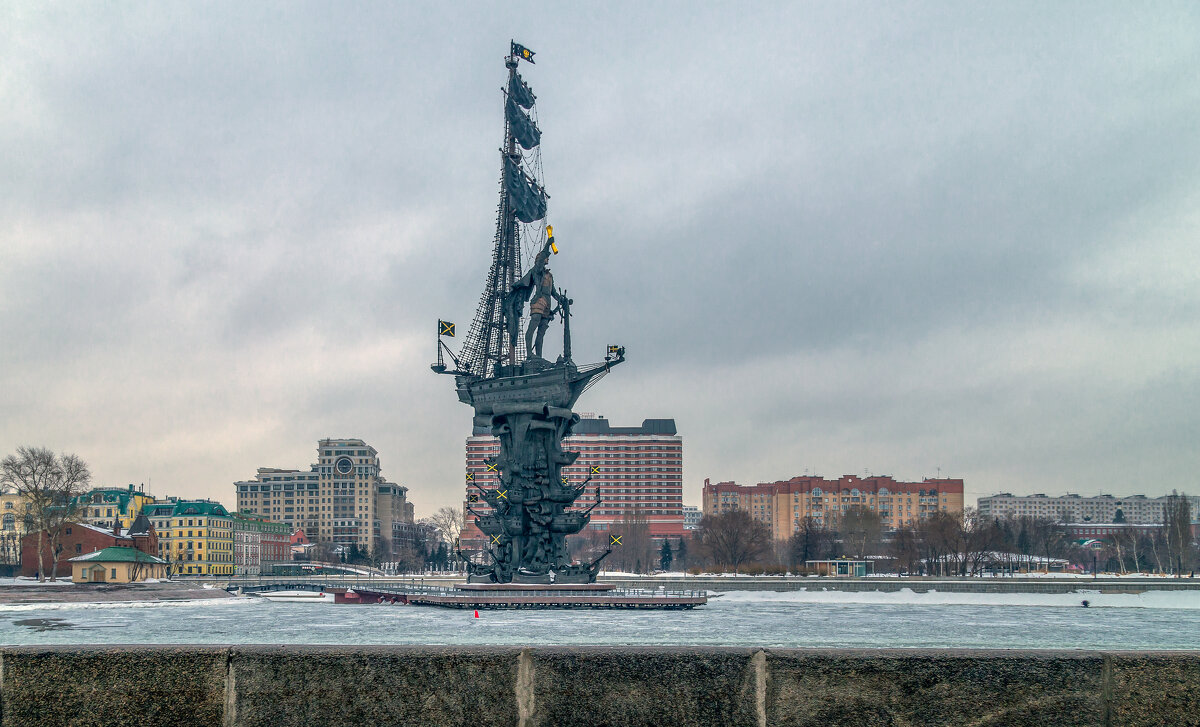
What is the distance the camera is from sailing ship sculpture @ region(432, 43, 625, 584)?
283 feet

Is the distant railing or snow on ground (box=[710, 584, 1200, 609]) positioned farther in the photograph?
snow on ground (box=[710, 584, 1200, 609])

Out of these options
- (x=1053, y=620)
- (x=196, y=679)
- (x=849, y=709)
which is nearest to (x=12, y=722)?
(x=196, y=679)

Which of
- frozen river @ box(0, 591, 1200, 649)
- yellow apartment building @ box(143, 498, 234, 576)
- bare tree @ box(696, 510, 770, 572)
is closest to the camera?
frozen river @ box(0, 591, 1200, 649)

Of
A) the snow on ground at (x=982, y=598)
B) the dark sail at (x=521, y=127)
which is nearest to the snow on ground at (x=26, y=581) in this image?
the dark sail at (x=521, y=127)

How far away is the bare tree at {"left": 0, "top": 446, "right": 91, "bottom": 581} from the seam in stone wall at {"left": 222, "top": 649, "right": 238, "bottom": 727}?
123m

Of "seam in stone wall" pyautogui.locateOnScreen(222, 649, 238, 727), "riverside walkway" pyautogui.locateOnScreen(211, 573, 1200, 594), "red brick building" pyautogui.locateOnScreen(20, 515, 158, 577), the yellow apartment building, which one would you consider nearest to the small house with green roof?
"red brick building" pyautogui.locateOnScreen(20, 515, 158, 577)

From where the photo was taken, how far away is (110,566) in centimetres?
12388

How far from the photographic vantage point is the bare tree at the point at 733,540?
159 metres

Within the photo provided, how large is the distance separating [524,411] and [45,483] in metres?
65.0

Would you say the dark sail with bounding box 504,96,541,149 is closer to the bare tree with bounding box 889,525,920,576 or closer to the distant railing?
the distant railing

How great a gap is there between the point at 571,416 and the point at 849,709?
3221 inches

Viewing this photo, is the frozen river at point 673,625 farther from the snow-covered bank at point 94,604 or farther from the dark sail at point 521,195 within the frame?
the dark sail at point 521,195

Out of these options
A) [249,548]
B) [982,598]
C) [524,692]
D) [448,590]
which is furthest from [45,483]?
[524,692]

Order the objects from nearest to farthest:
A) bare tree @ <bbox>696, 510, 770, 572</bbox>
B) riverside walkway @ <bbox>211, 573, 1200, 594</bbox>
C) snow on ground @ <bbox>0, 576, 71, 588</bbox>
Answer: snow on ground @ <bbox>0, 576, 71, 588</bbox>, riverside walkway @ <bbox>211, 573, 1200, 594</bbox>, bare tree @ <bbox>696, 510, 770, 572</bbox>
